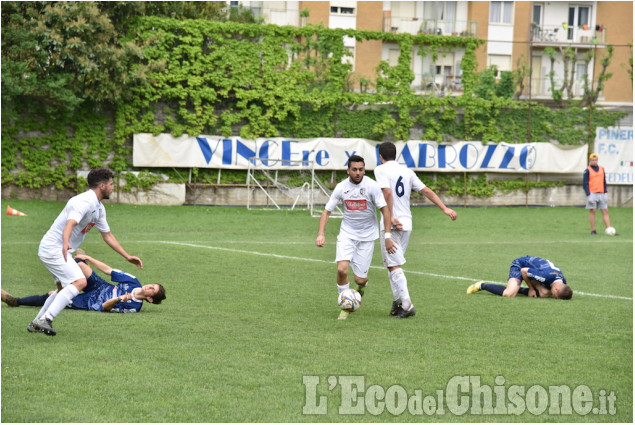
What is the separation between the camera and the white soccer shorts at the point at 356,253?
995 cm

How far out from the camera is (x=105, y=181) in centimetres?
846

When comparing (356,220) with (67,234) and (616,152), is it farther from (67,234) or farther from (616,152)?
(616,152)

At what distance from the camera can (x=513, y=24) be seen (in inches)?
2058

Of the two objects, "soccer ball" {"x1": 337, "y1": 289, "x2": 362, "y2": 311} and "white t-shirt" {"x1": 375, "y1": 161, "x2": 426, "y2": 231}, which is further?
"white t-shirt" {"x1": 375, "y1": 161, "x2": 426, "y2": 231}

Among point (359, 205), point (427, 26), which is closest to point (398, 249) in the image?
point (359, 205)

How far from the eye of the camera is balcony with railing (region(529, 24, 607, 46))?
51.8 meters

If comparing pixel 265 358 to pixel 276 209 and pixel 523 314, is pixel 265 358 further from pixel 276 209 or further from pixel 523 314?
pixel 276 209

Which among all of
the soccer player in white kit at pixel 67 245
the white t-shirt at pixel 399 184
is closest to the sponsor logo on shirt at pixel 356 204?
the white t-shirt at pixel 399 184

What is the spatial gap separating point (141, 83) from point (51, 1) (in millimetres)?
3831

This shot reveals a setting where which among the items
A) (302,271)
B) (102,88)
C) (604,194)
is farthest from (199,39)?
(302,271)

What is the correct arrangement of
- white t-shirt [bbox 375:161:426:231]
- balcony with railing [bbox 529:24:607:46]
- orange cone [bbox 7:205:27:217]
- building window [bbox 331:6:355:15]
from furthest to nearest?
1. balcony with railing [bbox 529:24:607:46]
2. building window [bbox 331:6:355:15]
3. orange cone [bbox 7:205:27:217]
4. white t-shirt [bbox 375:161:426:231]

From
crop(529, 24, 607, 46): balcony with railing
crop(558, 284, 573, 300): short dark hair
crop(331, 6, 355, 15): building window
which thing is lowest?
crop(558, 284, 573, 300): short dark hair

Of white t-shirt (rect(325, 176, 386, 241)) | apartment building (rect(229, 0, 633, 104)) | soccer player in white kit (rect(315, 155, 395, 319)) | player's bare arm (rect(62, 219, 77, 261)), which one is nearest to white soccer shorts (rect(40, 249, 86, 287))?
player's bare arm (rect(62, 219, 77, 261))

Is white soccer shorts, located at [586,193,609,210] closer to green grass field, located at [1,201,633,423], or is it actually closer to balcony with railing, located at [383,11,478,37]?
green grass field, located at [1,201,633,423]
